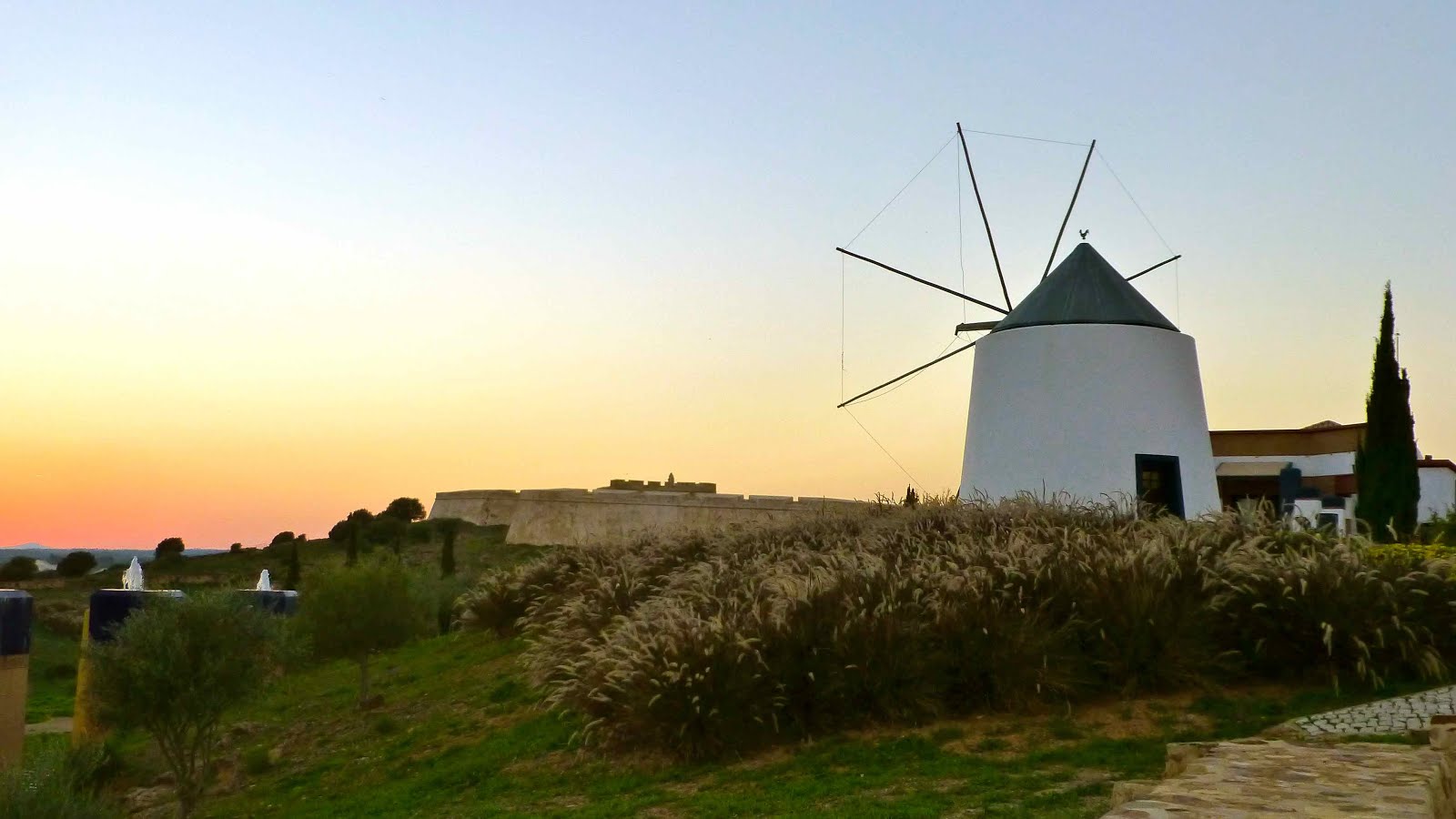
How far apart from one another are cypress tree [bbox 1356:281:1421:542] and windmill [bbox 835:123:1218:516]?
9.50 meters

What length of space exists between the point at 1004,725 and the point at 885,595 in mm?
1461

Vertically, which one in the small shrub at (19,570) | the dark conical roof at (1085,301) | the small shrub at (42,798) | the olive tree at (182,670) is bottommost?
the small shrub at (42,798)

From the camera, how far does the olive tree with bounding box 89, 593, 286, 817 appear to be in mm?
12938

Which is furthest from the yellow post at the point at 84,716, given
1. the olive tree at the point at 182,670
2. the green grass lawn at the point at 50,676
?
the green grass lawn at the point at 50,676

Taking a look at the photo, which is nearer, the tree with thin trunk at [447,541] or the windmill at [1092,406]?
the windmill at [1092,406]

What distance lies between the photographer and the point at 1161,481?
17.7m

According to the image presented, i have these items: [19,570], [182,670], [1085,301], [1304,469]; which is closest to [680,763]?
[182,670]

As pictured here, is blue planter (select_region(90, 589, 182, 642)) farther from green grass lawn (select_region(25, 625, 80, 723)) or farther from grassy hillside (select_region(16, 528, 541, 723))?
grassy hillside (select_region(16, 528, 541, 723))

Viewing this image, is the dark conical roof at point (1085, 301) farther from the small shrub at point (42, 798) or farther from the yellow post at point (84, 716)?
the yellow post at point (84, 716)

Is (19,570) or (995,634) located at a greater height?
(19,570)

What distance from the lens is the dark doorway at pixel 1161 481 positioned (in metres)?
17.3

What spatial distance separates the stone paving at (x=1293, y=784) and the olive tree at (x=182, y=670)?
10.4 meters

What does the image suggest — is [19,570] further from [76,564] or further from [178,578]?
[178,578]

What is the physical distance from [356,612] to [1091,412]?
1105cm
